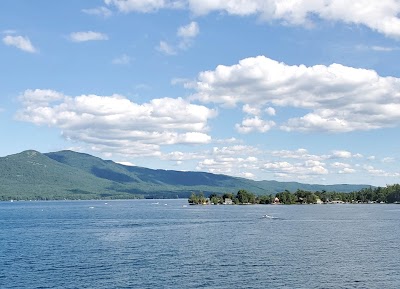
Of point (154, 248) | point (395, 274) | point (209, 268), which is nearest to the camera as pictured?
point (395, 274)

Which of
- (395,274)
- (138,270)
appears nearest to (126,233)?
(138,270)

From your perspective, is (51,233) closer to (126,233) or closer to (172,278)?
(126,233)

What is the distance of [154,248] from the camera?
125 meters

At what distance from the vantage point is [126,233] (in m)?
165

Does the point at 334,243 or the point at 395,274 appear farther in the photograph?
the point at 334,243

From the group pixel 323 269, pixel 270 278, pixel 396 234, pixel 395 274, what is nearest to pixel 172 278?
pixel 270 278

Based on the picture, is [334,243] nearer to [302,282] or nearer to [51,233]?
[302,282]

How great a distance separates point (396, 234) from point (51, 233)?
111 metres

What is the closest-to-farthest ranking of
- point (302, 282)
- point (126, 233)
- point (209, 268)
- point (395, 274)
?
point (302, 282) < point (395, 274) < point (209, 268) < point (126, 233)

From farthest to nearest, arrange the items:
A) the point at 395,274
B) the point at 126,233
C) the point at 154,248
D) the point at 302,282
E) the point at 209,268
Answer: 1. the point at 126,233
2. the point at 154,248
3. the point at 209,268
4. the point at 395,274
5. the point at 302,282

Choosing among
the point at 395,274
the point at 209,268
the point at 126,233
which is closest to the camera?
the point at 395,274

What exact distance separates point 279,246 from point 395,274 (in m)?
40.8

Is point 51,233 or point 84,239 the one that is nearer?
point 84,239

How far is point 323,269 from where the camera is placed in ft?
308
